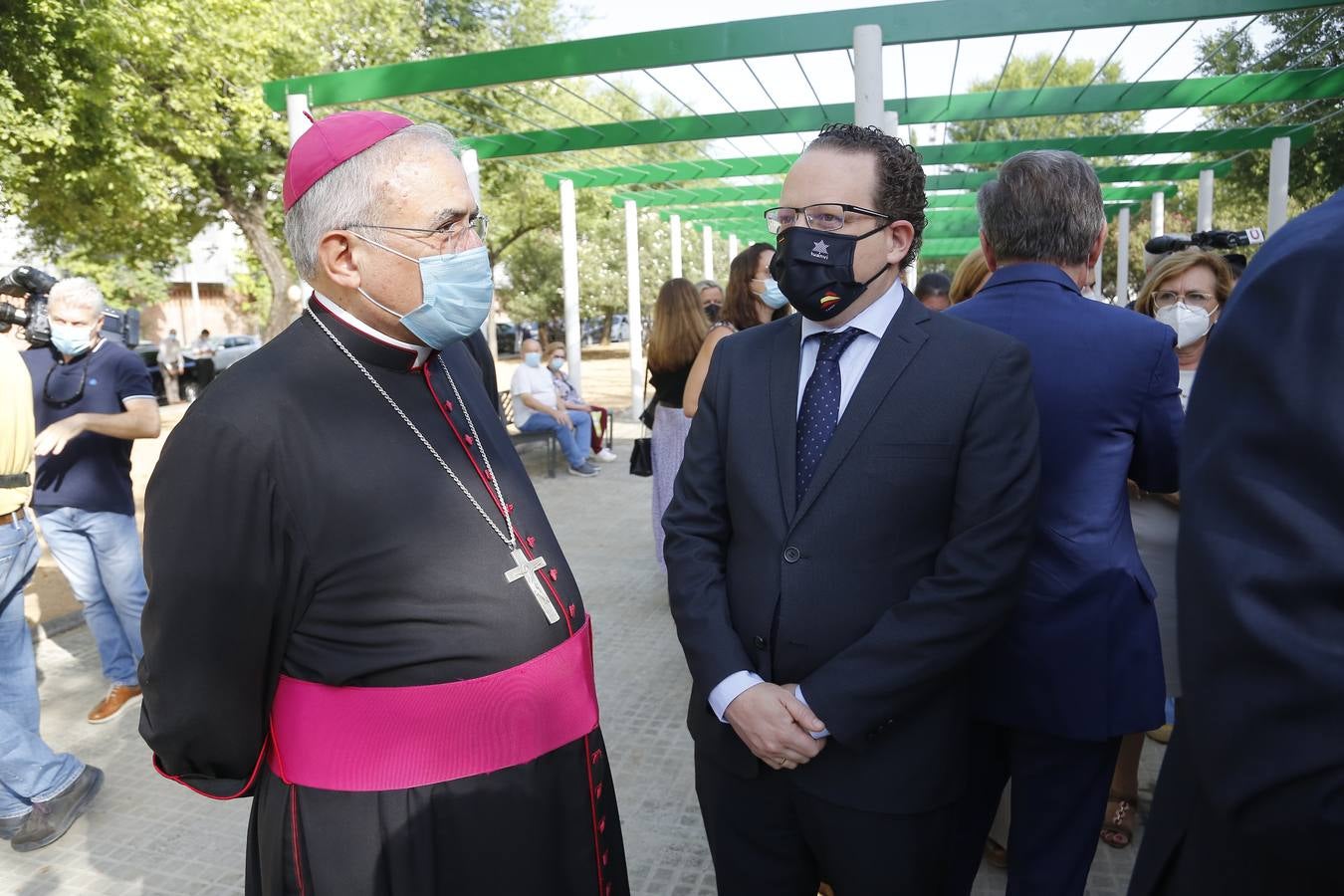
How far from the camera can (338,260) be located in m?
1.73

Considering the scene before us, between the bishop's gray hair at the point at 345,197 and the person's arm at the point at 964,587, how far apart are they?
3.94 ft

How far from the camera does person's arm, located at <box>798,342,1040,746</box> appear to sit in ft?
6.01

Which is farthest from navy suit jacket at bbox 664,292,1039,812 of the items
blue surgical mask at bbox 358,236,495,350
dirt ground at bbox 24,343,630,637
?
dirt ground at bbox 24,343,630,637

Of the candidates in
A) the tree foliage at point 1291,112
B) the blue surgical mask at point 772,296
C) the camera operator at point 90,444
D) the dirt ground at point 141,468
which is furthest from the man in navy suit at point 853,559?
the tree foliage at point 1291,112

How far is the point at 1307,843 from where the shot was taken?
0.85 m

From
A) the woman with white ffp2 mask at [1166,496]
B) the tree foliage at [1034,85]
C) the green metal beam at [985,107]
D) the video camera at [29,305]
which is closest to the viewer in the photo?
the woman with white ffp2 mask at [1166,496]

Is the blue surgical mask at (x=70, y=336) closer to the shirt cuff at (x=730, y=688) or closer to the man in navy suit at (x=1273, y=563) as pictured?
the shirt cuff at (x=730, y=688)

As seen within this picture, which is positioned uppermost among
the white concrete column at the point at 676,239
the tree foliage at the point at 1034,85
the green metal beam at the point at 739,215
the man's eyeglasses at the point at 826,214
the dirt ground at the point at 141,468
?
the tree foliage at the point at 1034,85

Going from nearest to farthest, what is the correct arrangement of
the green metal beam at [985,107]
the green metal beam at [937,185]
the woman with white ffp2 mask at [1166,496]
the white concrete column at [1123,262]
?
the woman with white ffp2 mask at [1166,496] < the green metal beam at [985,107] < the green metal beam at [937,185] < the white concrete column at [1123,262]

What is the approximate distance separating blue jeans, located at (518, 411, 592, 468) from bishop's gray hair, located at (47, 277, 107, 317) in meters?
5.76

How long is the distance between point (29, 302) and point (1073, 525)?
13.8 feet

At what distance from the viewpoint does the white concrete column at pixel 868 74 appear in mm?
5805

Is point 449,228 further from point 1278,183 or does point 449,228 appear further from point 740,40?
point 1278,183

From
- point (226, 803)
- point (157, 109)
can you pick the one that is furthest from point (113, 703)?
point (157, 109)
